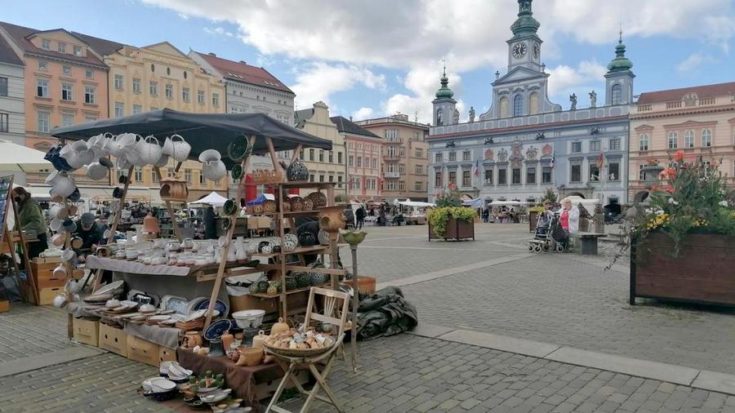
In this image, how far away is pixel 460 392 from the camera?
4.28m

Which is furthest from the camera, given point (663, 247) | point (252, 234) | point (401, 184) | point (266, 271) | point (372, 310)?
point (401, 184)

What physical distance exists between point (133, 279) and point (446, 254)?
9895 millimetres

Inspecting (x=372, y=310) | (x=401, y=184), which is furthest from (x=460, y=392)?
(x=401, y=184)

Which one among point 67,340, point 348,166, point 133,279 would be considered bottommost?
point 67,340

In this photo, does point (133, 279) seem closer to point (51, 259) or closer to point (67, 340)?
point (67, 340)

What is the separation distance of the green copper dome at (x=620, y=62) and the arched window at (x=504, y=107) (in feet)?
36.6

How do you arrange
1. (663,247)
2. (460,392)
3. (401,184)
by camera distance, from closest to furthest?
(460,392)
(663,247)
(401,184)

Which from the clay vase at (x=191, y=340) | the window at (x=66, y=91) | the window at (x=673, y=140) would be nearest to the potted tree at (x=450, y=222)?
the clay vase at (x=191, y=340)

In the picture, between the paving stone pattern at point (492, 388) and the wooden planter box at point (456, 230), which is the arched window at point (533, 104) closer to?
the wooden planter box at point (456, 230)

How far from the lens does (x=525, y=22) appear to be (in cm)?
6044

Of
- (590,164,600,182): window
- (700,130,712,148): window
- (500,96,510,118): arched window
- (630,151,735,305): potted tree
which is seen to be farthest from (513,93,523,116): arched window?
(630,151,735,305): potted tree

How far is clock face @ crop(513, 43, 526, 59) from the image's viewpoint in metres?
60.2

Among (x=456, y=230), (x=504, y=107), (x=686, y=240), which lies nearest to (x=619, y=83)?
(x=504, y=107)

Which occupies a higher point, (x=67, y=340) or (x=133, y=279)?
(x=133, y=279)
